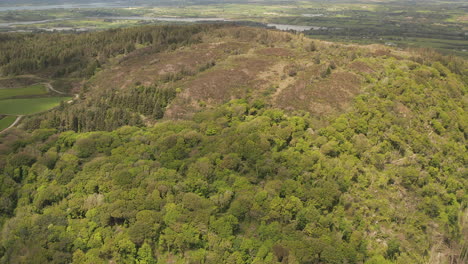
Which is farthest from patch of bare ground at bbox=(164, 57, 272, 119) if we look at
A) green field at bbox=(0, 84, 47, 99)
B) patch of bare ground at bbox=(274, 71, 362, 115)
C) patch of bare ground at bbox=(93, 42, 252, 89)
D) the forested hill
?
green field at bbox=(0, 84, 47, 99)

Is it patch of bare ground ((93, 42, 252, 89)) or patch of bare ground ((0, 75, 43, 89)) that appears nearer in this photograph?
patch of bare ground ((93, 42, 252, 89))

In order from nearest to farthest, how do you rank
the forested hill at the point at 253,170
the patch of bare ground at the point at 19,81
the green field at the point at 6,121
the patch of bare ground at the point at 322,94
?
the forested hill at the point at 253,170
the patch of bare ground at the point at 322,94
the green field at the point at 6,121
the patch of bare ground at the point at 19,81

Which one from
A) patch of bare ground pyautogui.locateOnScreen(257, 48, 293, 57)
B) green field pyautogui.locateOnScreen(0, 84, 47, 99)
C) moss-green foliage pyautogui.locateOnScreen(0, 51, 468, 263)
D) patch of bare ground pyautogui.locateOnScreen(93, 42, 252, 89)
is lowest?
moss-green foliage pyautogui.locateOnScreen(0, 51, 468, 263)

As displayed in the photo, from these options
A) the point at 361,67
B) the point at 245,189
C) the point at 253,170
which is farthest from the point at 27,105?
the point at 361,67

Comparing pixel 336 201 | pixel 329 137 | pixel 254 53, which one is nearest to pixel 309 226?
pixel 336 201

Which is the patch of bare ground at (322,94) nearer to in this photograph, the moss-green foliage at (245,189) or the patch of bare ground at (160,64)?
the moss-green foliage at (245,189)

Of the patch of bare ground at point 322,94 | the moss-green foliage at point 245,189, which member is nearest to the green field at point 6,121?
the moss-green foliage at point 245,189

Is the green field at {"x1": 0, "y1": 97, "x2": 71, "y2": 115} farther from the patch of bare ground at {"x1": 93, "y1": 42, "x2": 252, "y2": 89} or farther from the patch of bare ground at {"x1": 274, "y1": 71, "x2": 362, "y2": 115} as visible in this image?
the patch of bare ground at {"x1": 274, "y1": 71, "x2": 362, "y2": 115}
